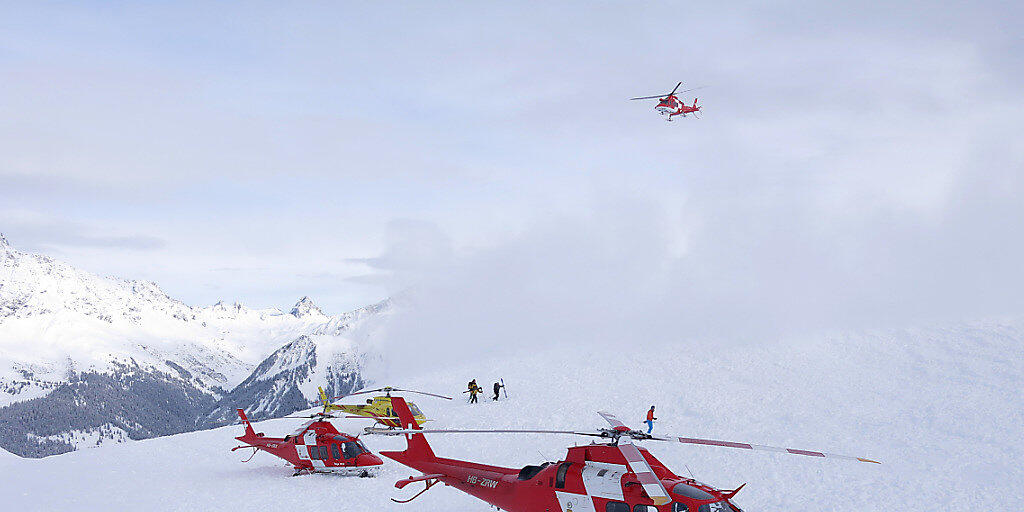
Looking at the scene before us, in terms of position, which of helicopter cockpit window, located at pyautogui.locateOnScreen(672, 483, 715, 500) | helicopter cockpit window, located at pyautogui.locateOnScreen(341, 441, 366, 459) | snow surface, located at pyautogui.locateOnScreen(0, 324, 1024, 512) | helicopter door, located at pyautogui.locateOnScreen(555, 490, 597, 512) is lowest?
snow surface, located at pyautogui.locateOnScreen(0, 324, 1024, 512)

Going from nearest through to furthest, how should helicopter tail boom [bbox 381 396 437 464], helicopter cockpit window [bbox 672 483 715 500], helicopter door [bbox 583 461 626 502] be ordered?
helicopter cockpit window [bbox 672 483 715 500]
helicopter door [bbox 583 461 626 502]
helicopter tail boom [bbox 381 396 437 464]

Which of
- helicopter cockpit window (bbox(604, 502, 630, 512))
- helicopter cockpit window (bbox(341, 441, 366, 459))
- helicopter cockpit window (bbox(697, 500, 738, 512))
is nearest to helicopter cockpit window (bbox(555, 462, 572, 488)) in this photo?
helicopter cockpit window (bbox(604, 502, 630, 512))

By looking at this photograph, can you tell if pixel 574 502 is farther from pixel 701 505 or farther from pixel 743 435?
pixel 743 435

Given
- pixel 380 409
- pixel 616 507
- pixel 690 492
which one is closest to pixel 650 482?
pixel 690 492

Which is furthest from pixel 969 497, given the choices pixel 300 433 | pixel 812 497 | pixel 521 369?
pixel 521 369

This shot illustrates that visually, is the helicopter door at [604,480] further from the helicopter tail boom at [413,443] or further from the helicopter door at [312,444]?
the helicopter door at [312,444]

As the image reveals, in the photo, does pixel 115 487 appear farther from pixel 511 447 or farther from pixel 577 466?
pixel 577 466

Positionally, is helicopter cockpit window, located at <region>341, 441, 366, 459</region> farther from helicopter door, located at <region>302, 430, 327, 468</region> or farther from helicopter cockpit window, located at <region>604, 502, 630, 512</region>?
helicopter cockpit window, located at <region>604, 502, 630, 512</region>
